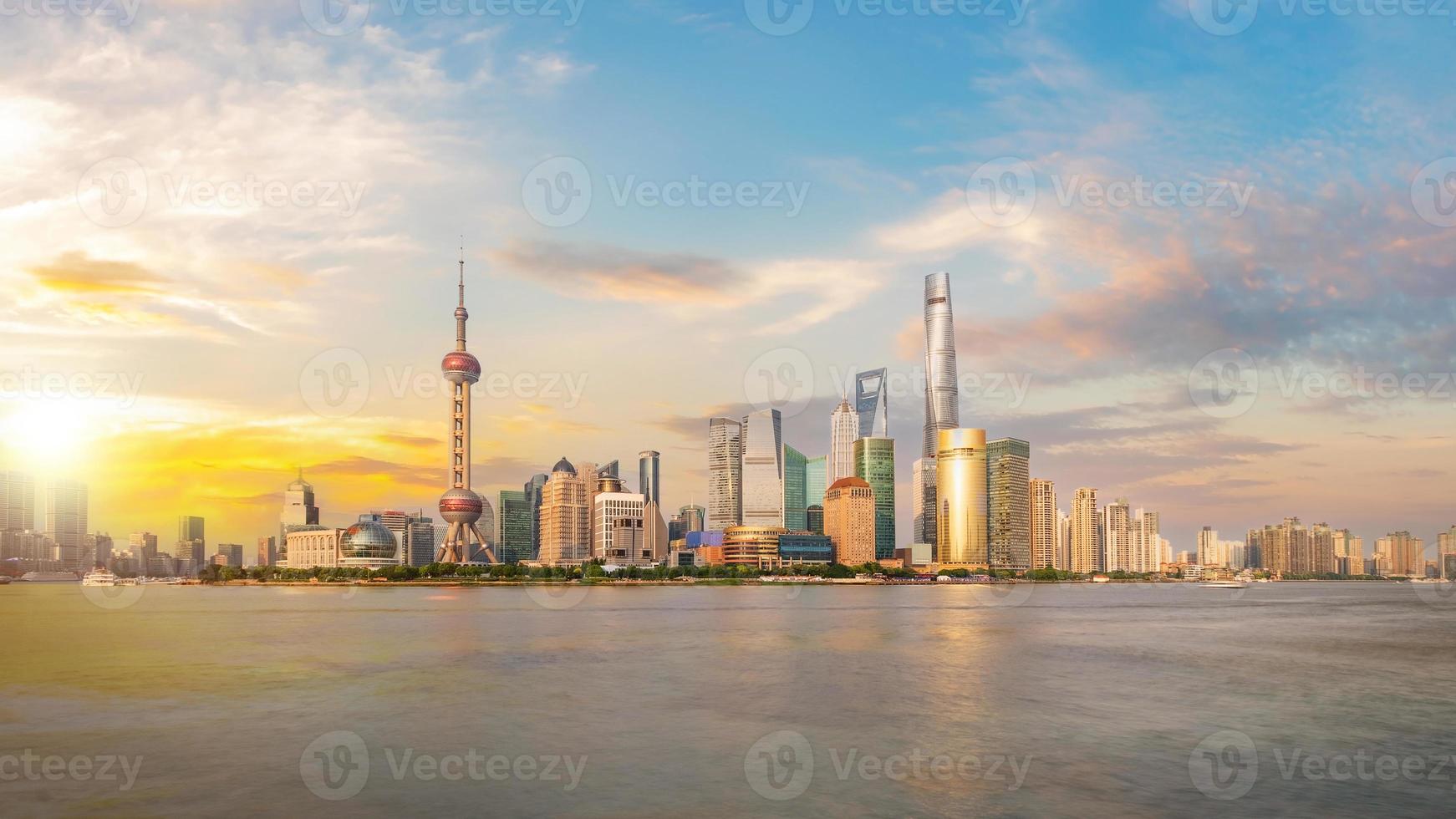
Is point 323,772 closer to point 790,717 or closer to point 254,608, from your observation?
point 790,717

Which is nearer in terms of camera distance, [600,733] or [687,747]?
[687,747]

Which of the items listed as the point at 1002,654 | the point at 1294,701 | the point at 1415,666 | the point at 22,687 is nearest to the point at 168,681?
the point at 22,687

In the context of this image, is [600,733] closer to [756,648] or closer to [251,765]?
[251,765]

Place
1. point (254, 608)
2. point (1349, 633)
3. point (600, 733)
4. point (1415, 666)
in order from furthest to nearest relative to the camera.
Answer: point (254, 608), point (1349, 633), point (1415, 666), point (600, 733)

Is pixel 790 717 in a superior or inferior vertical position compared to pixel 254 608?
superior

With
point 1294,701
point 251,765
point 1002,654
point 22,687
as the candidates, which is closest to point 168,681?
point 22,687

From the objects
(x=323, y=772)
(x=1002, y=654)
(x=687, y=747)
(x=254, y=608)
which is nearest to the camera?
(x=323, y=772)
